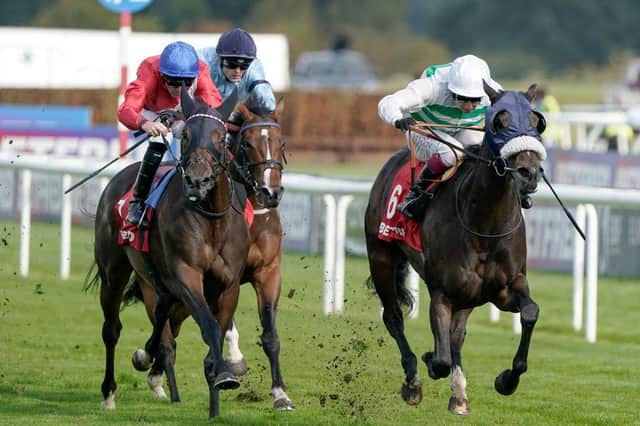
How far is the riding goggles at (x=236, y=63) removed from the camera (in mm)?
7720

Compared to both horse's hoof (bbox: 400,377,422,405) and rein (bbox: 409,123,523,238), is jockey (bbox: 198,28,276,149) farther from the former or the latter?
horse's hoof (bbox: 400,377,422,405)

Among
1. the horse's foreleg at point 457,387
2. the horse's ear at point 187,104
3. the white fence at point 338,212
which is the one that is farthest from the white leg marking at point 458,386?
the white fence at point 338,212

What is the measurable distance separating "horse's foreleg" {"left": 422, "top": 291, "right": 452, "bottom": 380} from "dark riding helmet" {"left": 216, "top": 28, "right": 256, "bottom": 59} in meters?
1.65

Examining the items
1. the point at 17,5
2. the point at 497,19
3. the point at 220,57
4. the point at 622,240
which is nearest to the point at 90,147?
the point at 622,240

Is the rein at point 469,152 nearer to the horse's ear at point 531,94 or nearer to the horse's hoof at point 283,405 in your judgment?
the horse's ear at point 531,94

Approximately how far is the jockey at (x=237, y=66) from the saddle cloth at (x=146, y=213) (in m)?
0.58

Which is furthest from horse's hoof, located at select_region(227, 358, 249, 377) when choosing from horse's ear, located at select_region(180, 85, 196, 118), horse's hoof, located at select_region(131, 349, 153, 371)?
horse's ear, located at select_region(180, 85, 196, 118)

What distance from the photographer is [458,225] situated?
274 inches

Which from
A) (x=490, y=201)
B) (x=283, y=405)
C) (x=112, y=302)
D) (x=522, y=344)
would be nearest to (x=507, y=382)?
(x=522, y=344)

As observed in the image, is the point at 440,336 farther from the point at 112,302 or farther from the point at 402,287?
the point at 112,302

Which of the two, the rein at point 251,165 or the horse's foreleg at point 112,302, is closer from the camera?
the rein at point 251,165

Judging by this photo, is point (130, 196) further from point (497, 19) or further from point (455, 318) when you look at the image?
point (497, 19)

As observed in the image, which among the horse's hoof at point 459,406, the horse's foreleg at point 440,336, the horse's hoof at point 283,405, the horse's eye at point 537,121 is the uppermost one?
the horse's eye at point 537,121

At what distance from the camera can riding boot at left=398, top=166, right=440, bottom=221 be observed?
7.32m
